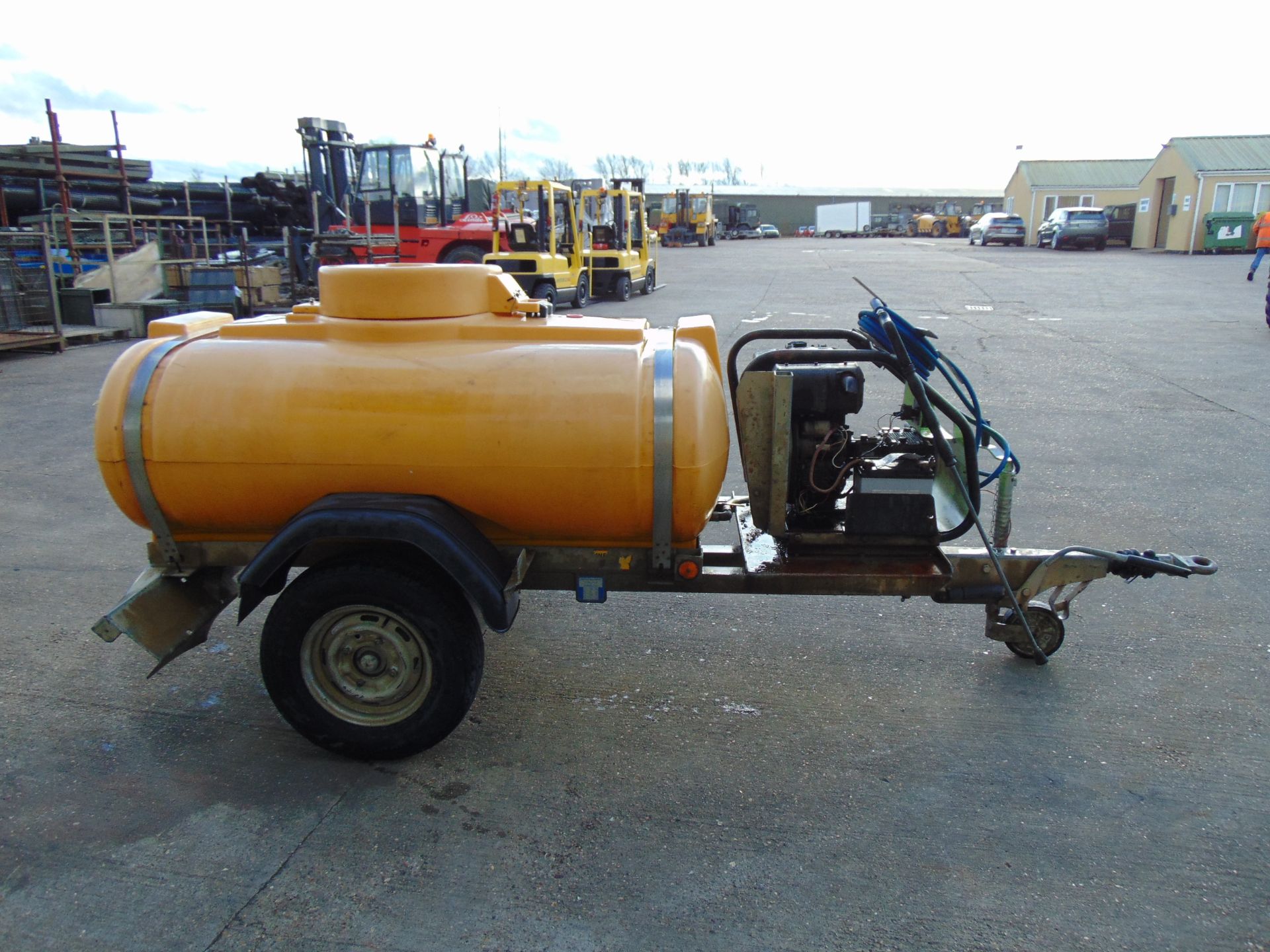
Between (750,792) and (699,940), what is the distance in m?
0.71

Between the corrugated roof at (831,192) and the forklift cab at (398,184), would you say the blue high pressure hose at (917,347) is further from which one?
the corrugated roof at (831,192)

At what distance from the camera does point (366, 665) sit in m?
3.34

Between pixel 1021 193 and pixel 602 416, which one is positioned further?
pixel 1021 193

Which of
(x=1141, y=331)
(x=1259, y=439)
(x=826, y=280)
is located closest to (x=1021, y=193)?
(x=826, y=280)

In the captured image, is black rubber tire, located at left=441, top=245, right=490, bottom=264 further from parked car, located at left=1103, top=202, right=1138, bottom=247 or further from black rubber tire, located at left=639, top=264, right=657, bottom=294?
parked car, located at left=1103, top=202, right=1138, bottom=247

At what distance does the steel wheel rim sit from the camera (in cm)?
329

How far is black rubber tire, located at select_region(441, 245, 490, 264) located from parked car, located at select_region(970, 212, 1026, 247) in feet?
106

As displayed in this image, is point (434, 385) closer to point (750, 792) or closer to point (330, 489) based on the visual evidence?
point (330, 489)

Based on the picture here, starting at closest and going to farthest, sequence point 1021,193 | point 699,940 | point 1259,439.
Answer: point 699,940 → point 1259,439 → point 1021,193

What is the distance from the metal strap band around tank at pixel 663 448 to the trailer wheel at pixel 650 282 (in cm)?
1892

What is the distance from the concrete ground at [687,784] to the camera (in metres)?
2.64

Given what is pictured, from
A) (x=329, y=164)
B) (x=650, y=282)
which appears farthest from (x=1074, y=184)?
(x=329, y=164)

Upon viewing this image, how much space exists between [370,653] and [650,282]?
67.0 feet

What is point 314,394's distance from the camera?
3.23m
